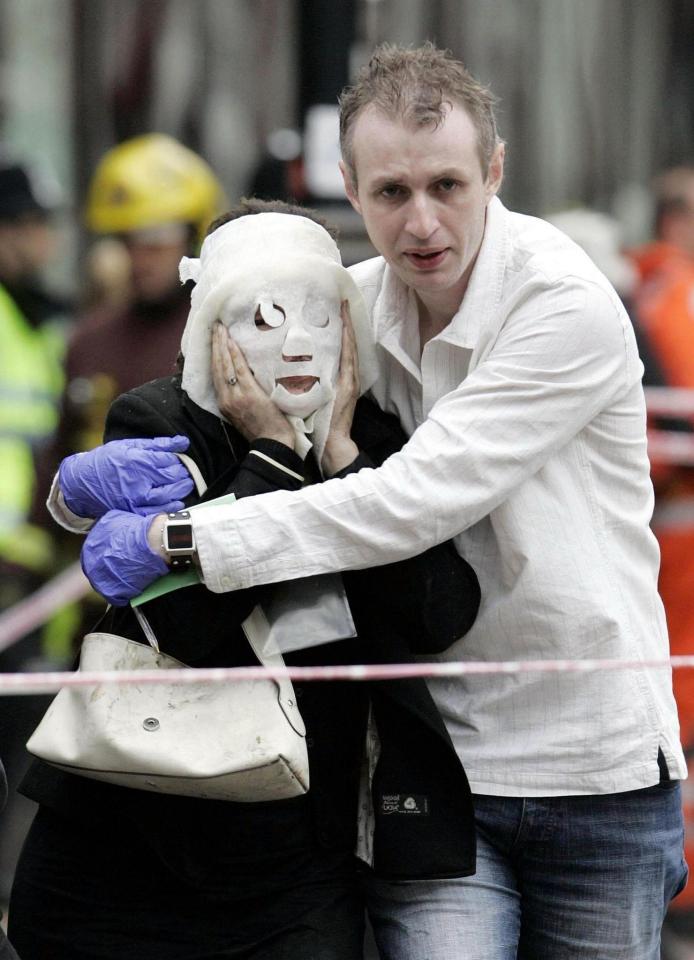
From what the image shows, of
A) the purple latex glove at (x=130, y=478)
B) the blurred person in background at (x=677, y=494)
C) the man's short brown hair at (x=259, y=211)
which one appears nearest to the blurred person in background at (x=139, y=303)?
the blurred person in background at (x=677, y=494)

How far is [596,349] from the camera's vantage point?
2900mm

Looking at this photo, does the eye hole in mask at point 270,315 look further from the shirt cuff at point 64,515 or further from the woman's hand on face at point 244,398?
the shirt cuff at point 64,515

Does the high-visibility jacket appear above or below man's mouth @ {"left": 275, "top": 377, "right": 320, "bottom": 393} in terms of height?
below

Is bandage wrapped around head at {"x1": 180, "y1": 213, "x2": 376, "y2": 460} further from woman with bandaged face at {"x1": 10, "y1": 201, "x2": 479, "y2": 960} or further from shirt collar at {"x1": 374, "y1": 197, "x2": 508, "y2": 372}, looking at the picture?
shirt collar at {"x1": 374, "y1": 197, "x2": 508, "y2": 372}

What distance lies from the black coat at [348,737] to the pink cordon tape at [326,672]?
50 millimetres

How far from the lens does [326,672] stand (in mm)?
2848

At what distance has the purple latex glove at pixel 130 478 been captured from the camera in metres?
2.86

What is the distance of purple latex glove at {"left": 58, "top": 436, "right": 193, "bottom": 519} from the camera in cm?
286

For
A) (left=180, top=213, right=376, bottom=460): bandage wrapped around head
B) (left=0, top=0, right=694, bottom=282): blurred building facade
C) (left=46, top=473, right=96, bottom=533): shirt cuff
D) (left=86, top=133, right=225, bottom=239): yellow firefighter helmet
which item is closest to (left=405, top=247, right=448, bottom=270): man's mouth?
(left=180, top=213, right=376, bottom=460): bandage wrapped around head

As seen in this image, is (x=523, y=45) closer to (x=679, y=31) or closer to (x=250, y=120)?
(x=679, y=31)

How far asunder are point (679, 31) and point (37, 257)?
10034mm

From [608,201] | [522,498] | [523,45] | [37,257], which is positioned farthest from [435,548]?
[608,201]

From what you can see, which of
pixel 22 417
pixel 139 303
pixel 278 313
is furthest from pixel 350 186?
pixel 22 417

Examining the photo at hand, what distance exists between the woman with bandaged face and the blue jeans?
0.24 feet
